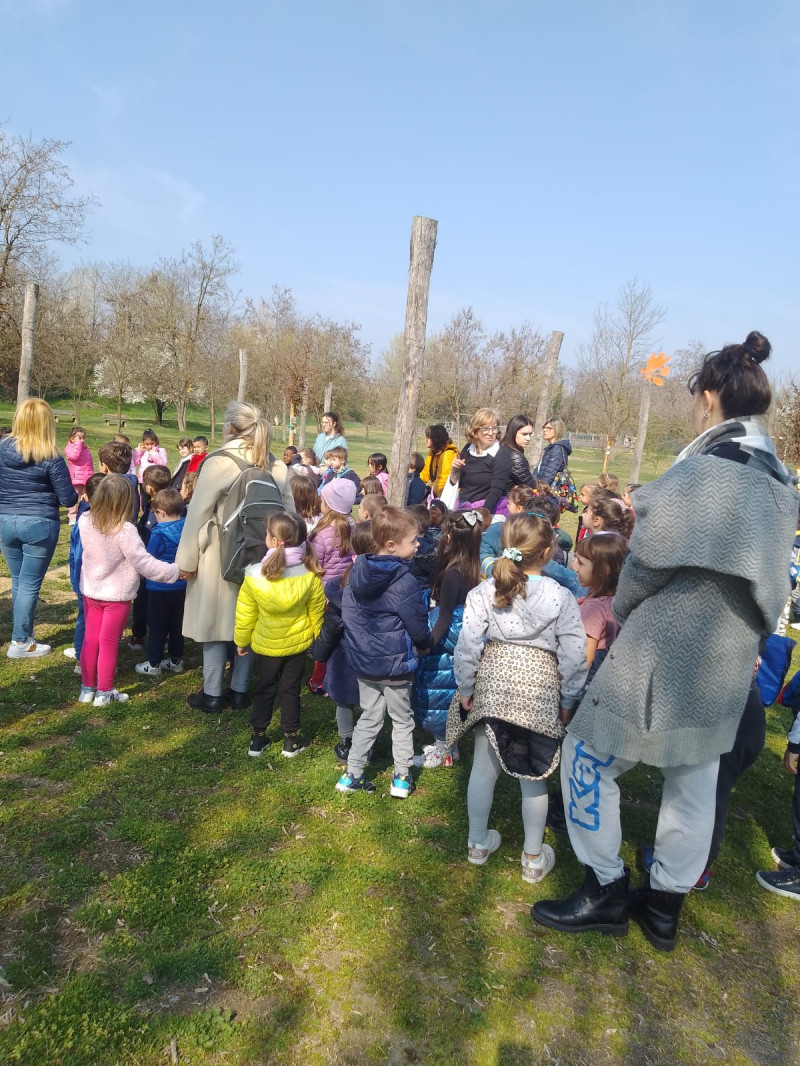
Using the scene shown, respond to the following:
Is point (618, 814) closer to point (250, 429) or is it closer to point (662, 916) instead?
point (662, 916)

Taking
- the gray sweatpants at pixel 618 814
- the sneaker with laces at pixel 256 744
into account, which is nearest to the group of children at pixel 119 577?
the sneaker with laces at pixel 256 744

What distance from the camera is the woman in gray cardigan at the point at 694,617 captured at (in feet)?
7.34

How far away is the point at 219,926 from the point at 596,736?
1.75 m

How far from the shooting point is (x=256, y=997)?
7.99ft

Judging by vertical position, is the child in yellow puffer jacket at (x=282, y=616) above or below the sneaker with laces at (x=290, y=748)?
above

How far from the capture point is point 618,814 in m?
2.63

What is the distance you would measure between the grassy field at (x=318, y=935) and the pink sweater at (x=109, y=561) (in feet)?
3.13

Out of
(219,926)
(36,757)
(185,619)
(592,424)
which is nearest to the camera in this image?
(219,926)

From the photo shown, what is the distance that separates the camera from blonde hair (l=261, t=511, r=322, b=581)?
3.87 m

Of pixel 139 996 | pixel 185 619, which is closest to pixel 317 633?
pixel 185 619

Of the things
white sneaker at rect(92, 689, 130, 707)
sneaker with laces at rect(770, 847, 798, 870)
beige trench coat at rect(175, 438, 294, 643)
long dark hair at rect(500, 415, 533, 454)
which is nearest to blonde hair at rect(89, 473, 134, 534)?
beige trench coat at rect(175, 438, 294, 643)

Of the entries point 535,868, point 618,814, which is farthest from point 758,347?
point 535,868

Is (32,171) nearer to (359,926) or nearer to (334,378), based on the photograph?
(334,378)

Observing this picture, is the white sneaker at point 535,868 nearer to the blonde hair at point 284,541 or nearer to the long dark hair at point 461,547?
the long dark hair at point 461,547
